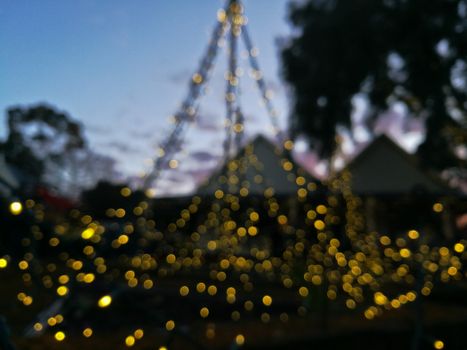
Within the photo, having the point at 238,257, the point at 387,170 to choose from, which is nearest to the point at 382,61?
the point at 387,170

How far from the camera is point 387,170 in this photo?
18.4 m

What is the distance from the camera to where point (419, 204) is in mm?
14516

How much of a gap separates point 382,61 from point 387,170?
6973mm

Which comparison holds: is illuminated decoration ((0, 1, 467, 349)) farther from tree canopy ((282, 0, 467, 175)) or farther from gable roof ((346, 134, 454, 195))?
gable roof ((346, 134, 454, 195))

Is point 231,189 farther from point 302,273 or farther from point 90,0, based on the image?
point 90,0

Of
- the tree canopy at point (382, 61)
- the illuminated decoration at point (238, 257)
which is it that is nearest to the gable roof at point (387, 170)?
the tree canopy at point (382, 61)

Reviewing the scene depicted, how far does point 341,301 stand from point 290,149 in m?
3.19

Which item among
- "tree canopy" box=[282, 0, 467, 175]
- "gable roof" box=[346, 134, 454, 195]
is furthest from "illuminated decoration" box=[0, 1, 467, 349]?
"gable roof" box=[346, 134, 454, 195]

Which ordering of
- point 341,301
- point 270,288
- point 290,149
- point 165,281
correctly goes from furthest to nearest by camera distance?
point 165,281 → point 270,288 → point 341,301 → point 290,149

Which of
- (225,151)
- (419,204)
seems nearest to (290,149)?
(225,151)

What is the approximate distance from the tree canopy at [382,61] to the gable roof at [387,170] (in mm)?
3901

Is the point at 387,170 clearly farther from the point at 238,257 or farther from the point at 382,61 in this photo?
the point at 238,257

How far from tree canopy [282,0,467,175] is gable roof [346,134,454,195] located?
3.90 meters

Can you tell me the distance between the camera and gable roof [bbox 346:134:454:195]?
17.8 metres
